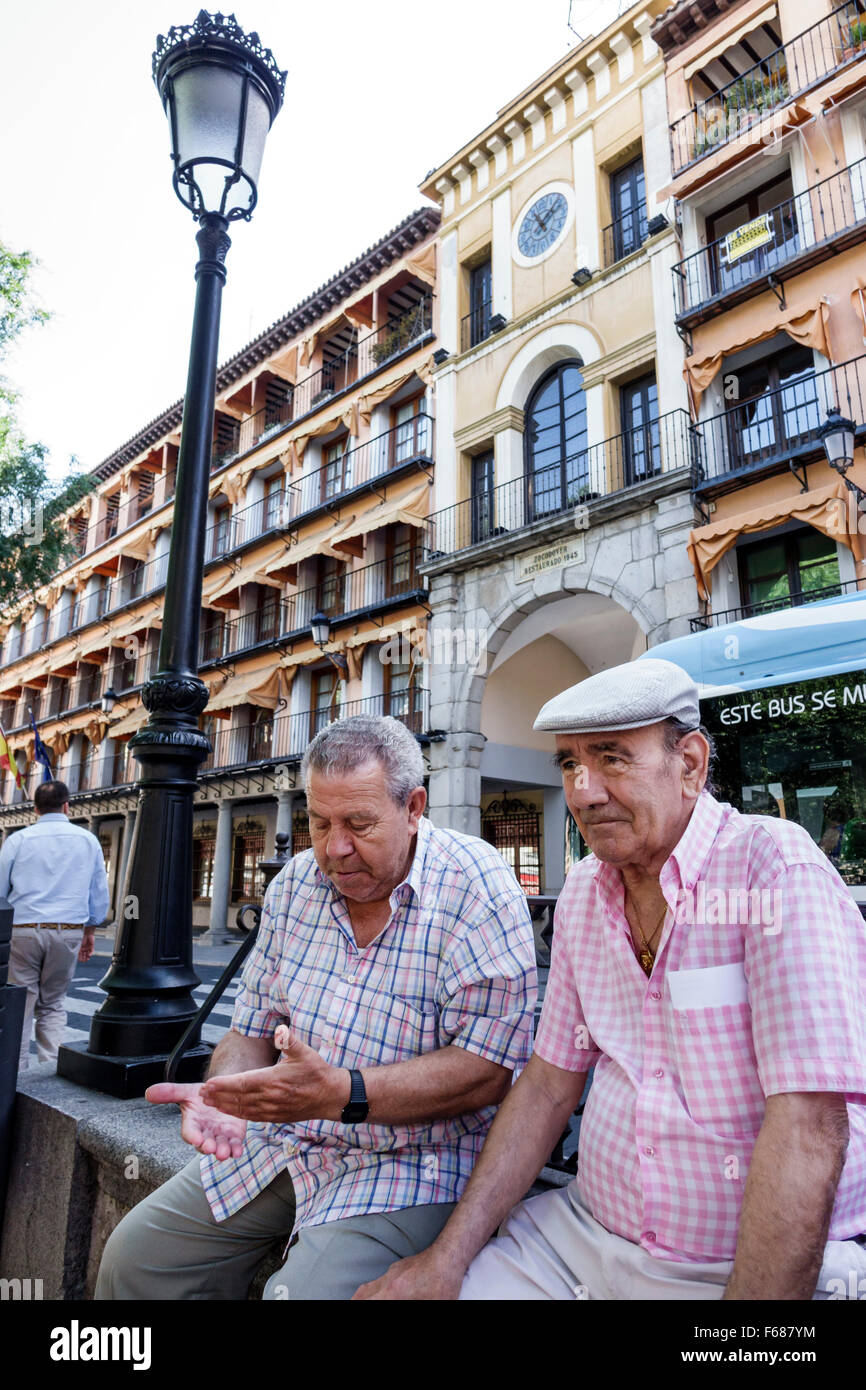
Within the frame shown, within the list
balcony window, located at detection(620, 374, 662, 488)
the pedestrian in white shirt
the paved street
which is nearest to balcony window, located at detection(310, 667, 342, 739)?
the paved street

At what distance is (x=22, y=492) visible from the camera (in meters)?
15.5

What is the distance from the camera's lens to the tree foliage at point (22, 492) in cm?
1480

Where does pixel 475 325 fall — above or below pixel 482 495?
above

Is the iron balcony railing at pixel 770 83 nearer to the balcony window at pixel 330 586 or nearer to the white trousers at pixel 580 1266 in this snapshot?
the balcony window at pixel 330 586

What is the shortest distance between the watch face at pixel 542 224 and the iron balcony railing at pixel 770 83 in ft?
7.84

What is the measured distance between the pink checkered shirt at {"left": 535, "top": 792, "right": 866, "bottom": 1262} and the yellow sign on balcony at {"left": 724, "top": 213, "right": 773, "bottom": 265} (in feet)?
42.7

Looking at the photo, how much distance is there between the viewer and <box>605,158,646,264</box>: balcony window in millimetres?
14055

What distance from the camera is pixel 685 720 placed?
4.92 ft

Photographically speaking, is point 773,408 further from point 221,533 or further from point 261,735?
point 221,533

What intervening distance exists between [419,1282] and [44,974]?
408 cm

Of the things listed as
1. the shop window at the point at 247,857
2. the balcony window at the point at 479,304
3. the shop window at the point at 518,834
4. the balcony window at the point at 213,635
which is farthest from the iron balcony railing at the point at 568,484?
the shop window at the point at 247,857

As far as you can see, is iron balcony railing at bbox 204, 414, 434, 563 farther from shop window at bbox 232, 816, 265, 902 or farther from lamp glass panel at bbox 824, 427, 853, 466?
lamp glass panel at bbox 824, 427, 853, 466

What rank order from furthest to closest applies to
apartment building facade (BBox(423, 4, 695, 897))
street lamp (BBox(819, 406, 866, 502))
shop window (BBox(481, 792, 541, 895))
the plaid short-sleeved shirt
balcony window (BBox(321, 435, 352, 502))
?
balcony window (BBox(321, 435, 352, 502))
shop window (BBox(481, 792, 541, 895))
apartment building facade (BBox(423, 4, 695, 897))
street lamp (BBox(819, 406, 866, 502))
the plaid short-sleeved shirt

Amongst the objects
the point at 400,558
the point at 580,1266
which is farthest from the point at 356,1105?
the point at 400,558
